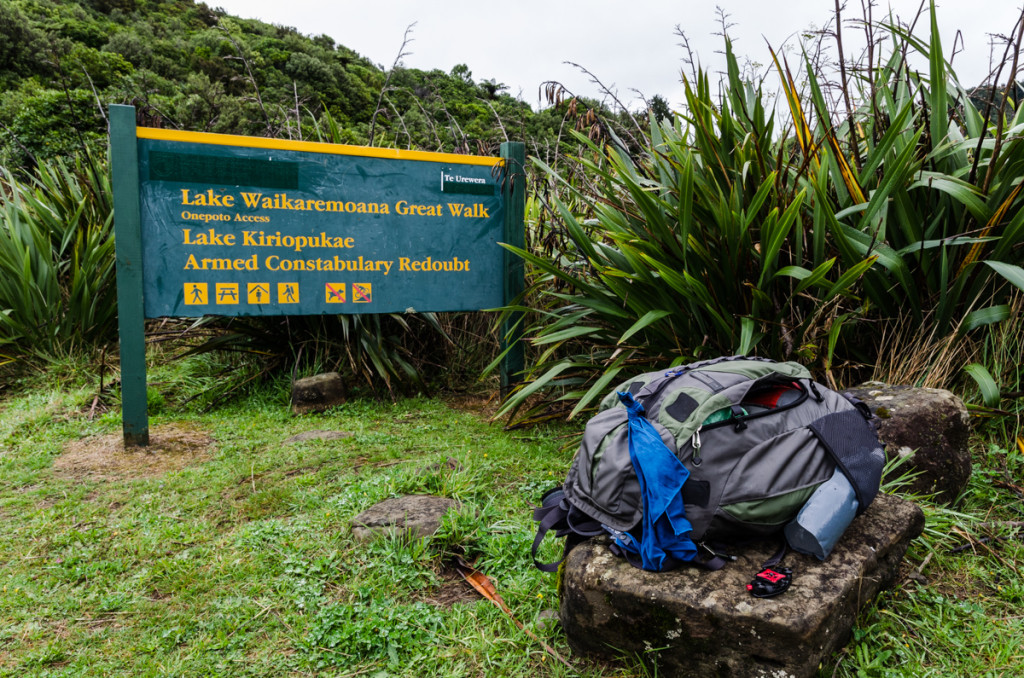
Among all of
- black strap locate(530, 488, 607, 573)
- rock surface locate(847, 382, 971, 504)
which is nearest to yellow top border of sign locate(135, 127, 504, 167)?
black strap locate(530, 488, 607, 573)

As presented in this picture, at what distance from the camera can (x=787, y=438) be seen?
1.96 m

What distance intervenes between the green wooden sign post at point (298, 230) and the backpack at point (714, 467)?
7.51 feet

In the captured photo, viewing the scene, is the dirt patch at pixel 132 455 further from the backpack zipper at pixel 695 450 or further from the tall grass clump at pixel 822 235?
the backpack zipper at pixel 695 450

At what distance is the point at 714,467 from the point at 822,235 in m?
1.76

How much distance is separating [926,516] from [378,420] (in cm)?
319

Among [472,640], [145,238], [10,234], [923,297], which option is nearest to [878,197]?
[923,297]

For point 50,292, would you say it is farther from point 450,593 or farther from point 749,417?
point 749,417

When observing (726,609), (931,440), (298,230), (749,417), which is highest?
(298,230)

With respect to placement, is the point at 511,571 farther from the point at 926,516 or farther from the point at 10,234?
the point at 10,234

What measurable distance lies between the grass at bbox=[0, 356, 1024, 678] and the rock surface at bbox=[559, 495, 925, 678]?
12cm

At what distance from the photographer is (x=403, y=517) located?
8.74 ft

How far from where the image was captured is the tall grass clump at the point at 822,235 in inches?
118

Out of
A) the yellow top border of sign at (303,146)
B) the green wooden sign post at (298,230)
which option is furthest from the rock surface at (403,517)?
the yellow top border of sign at (303,146)

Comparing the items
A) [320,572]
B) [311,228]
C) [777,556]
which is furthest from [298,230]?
[777,556]
